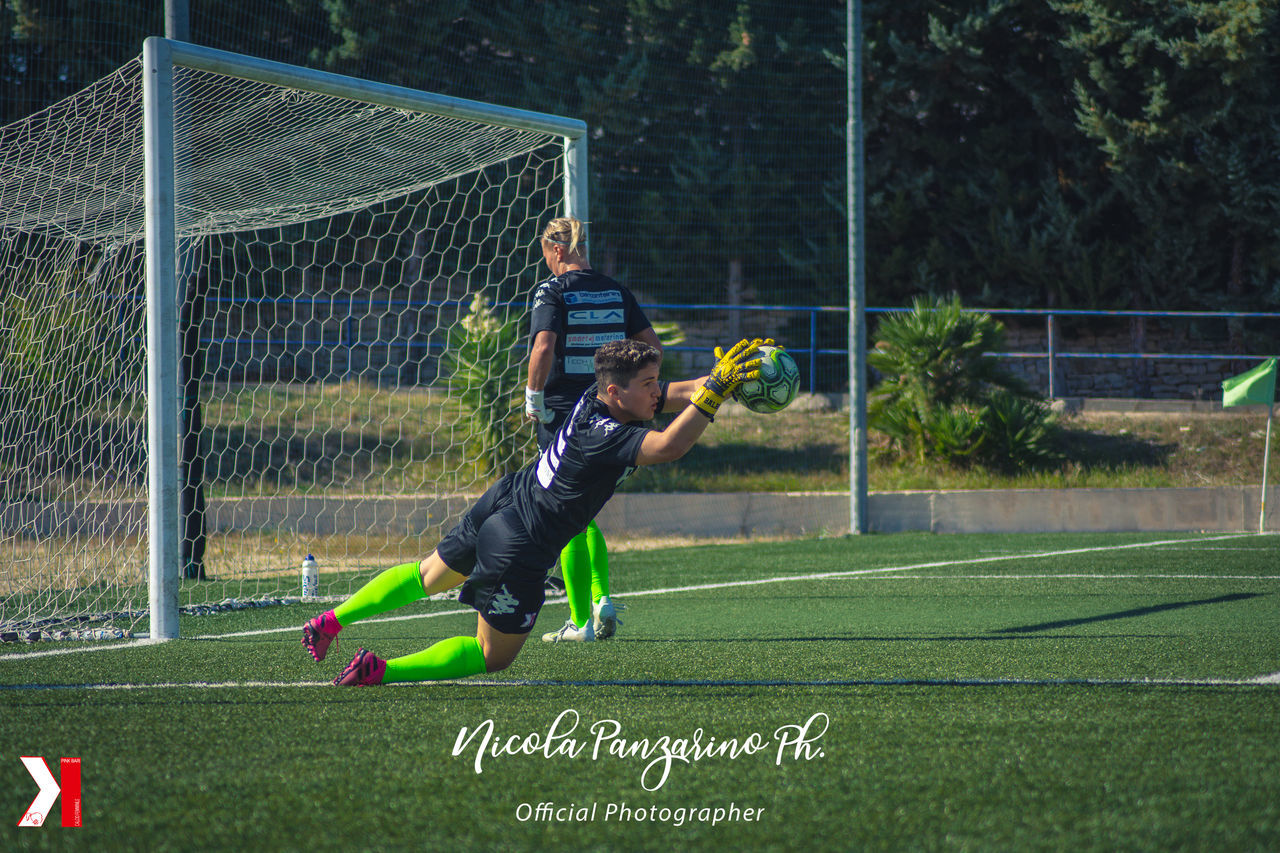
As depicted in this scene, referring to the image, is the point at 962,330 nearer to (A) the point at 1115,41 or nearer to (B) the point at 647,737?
(A) the point at 1115,41

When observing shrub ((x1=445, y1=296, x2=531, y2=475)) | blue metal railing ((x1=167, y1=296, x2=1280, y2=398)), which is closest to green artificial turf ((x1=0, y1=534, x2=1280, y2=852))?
shrub ((x1=445, y1=296, x2=531, y2=475))

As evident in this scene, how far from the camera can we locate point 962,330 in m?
13.9

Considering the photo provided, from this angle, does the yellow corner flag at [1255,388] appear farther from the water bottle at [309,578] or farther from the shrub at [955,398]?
the water bottle at [309,578]

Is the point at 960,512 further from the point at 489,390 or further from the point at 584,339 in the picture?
the point at 584,339

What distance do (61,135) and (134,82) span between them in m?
0.92

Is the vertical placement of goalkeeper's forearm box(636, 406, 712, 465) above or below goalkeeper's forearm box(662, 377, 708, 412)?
below

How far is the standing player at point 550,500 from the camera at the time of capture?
10.9 feet

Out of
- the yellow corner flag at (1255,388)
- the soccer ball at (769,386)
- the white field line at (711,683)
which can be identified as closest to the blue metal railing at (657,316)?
the yellow corner flag at (1255,388)

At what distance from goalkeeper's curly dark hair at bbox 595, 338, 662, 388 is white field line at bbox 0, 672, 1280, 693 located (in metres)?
1.05

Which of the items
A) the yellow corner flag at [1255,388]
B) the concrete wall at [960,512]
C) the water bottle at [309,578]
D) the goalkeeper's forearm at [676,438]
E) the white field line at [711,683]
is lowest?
the concrete wall at [960,512]

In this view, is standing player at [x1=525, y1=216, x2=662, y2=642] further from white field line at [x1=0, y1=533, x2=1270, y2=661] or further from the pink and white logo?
the pink and white logo

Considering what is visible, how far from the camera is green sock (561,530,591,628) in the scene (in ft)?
15.2

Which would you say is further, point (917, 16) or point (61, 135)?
point (917, 16)

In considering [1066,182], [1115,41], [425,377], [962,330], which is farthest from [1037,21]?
[425,377]
